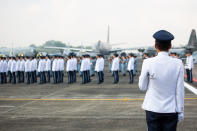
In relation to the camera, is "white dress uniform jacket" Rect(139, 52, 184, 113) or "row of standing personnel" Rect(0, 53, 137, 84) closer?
"white dress uniform jacket" Rect(139, 52, 184, 113)

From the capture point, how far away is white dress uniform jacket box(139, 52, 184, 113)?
10.3 ft

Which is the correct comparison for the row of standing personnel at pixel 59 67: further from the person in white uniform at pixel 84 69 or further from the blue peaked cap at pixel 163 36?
the blue peaked cap at pixel 163 36

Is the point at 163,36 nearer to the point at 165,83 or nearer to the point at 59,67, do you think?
the point at 165,83

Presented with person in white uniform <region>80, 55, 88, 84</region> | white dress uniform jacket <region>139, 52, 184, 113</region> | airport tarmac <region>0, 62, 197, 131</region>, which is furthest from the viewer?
person in white uniform <region>80, 55, 88, 84</region>

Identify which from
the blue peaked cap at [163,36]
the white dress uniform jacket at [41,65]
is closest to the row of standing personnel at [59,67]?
the white dress uniform jacket at [41,65]

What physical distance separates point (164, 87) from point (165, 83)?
5cm

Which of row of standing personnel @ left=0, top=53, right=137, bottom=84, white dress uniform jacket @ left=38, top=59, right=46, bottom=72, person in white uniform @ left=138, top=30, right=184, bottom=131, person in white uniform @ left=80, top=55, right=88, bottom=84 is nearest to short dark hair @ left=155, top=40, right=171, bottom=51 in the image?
person in white uniform @ left=138, top=30, right=184, bottom=131

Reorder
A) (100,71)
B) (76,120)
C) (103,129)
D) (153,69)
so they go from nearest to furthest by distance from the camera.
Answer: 1. (153,69)
2. (103,129)
3. (76,120)
4. (100,71)

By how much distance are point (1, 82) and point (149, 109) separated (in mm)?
17662

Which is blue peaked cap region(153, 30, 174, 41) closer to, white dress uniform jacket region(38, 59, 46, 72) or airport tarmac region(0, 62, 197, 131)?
airport tarmac region(0, 62, 197, 131)

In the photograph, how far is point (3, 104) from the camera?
10133 mm

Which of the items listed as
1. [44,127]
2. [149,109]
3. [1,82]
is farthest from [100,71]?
[149,109]

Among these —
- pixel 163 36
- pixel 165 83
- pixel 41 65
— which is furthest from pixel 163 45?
pixel 41 65

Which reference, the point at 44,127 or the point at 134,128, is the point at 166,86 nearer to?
the point at 134,128
